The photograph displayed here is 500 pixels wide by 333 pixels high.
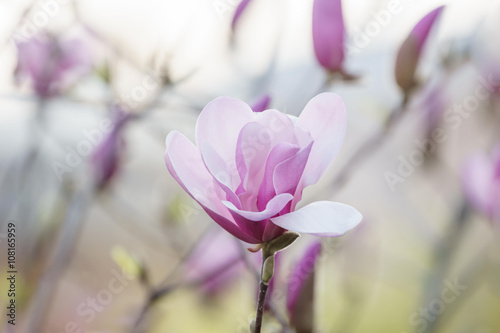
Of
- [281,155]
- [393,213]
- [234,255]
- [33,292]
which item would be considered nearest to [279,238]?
[281,155]

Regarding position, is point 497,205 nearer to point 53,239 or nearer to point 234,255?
point 234,255

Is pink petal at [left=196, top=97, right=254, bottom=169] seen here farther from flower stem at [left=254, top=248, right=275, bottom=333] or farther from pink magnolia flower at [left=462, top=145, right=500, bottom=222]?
pink magnolia flower at [left=462, top=145, right=500, bottom=222]

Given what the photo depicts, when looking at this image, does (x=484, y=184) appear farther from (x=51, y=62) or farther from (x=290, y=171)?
(x=51, y=62)
